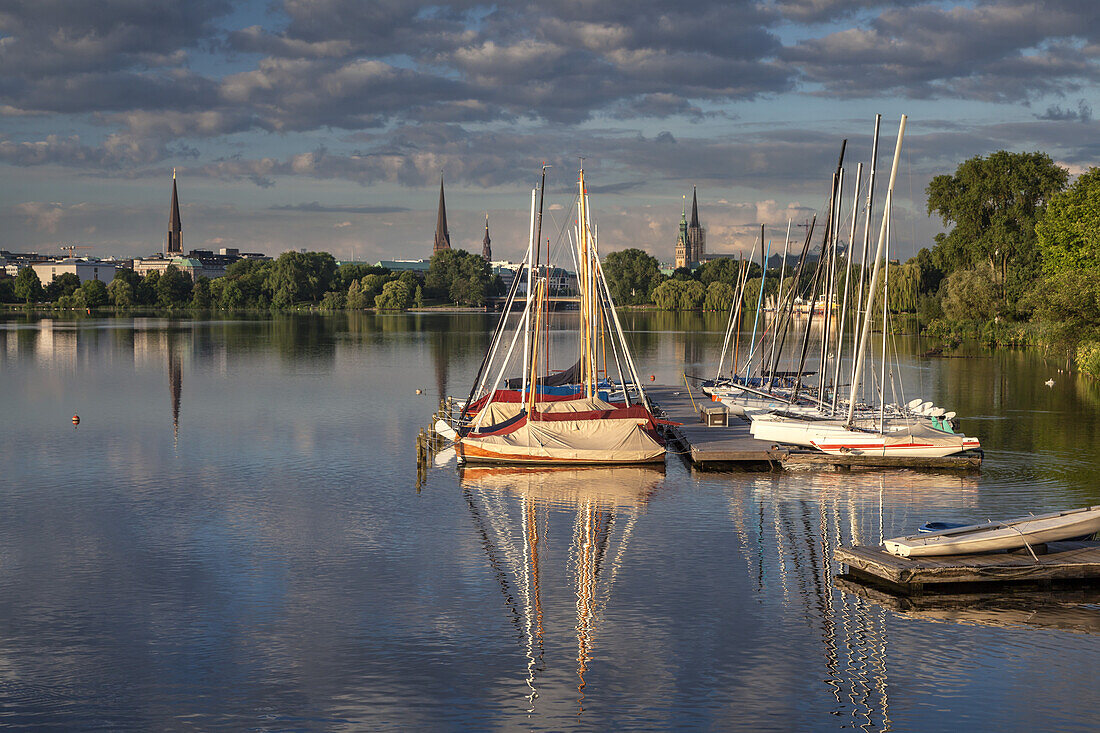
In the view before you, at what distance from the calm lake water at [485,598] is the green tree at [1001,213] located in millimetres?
63148

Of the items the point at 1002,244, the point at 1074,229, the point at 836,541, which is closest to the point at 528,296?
the point at 836,541

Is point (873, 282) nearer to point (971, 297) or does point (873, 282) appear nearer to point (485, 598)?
point (485, 598)

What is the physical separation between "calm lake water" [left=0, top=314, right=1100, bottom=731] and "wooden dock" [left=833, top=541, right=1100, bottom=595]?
87 centimetres

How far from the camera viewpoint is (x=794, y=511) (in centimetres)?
3247

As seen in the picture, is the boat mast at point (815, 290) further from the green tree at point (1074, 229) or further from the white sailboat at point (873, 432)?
the green tree at point (1074, 229)

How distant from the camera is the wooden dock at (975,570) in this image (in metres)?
23.9

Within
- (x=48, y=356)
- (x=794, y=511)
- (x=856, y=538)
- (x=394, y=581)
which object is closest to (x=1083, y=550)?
(x=856, y=538)

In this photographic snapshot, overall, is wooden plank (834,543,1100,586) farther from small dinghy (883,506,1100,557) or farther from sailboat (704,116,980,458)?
sailboat (704,116,980,458)

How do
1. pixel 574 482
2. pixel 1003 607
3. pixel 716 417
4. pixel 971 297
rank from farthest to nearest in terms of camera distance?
1. pixel 971 297
2. pixel 716 417
3. pixel 574 482
4. pixel 1003 607

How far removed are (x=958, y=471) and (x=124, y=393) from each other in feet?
161

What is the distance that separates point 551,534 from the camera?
29734 millimetres

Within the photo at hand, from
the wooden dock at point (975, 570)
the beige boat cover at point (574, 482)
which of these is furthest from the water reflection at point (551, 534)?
the wooden dock at point (975, 570)

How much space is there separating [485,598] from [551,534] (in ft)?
19.4

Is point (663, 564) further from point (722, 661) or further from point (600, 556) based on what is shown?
point (722, 661)
